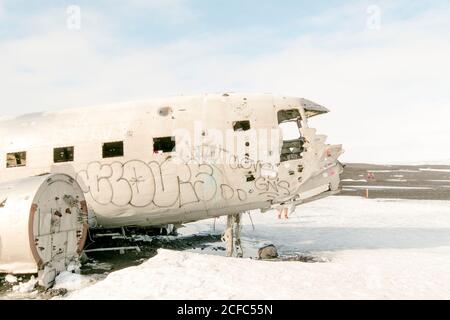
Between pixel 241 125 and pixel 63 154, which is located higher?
pixel 241 125

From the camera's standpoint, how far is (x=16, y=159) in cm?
1488

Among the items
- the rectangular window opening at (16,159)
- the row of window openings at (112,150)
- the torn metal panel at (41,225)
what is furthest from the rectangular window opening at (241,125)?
the rectangular window opening at (16,159)

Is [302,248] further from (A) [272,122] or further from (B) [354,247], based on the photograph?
(A) [272,122]

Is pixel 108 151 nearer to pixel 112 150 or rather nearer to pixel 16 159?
pixel 112 150

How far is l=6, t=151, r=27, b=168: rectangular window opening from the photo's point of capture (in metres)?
14.8

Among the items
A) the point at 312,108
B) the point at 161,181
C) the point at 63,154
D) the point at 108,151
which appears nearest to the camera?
the point at 161,181

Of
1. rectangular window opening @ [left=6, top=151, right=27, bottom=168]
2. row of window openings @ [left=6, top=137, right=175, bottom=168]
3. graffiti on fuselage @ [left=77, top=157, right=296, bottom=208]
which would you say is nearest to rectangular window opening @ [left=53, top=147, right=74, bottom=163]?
row of window openings @ [left=6, top=137, right=175, bottom=168]

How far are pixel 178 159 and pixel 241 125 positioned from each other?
8.68 ft

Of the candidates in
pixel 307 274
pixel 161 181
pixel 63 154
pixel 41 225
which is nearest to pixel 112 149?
pixel 63 154

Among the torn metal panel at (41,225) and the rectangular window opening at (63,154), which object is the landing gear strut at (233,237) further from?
the rectangular window opening at (63,154)

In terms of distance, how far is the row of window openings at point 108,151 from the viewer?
14.4m

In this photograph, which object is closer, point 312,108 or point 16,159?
point 16,159

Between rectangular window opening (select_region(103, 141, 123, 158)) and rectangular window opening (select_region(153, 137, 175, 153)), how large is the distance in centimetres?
130

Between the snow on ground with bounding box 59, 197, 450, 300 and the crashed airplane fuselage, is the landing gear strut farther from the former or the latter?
the snow on ground with bounding box 59, 197, 450, 300
